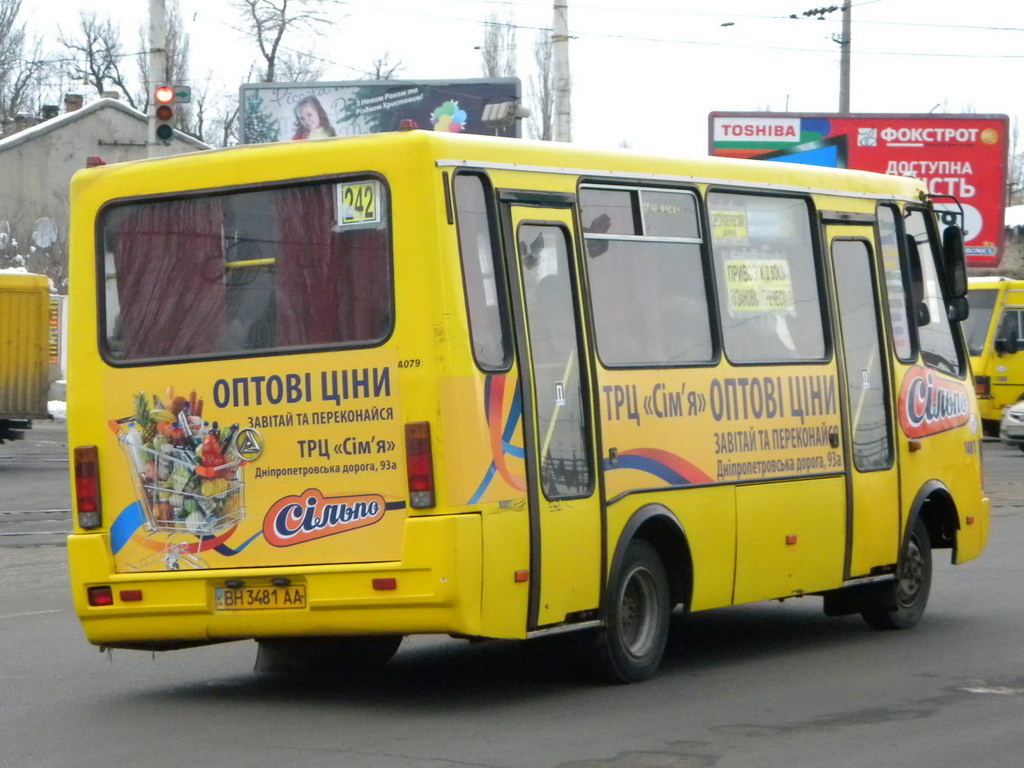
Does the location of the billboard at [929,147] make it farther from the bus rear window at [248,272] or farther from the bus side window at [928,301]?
the bus rear window at [248,272]

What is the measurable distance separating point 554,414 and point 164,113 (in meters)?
14.2

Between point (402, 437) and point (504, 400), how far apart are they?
19.9 inches

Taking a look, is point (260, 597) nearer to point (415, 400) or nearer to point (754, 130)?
point (415, 400)

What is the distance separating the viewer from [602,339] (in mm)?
9133

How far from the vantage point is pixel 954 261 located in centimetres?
1209

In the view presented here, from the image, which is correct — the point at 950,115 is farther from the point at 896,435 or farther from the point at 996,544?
the point at 896,435

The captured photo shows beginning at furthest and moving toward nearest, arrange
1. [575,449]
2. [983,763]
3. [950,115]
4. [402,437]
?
[950,115] → [575,449] → [402,437] → [983,763]

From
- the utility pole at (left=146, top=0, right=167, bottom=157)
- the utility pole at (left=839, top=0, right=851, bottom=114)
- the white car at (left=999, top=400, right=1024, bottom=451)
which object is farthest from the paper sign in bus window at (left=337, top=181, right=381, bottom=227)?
the utility pole at (left=839, top=0, right=851, bottom=114)

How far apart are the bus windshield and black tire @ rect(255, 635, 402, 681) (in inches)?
961

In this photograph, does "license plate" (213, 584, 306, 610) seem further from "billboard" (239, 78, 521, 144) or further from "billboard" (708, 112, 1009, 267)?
"billboard" (708, 112, 1009, 267)

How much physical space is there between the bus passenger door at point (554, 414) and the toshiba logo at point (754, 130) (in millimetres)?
31769

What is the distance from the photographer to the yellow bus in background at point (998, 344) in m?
32.5

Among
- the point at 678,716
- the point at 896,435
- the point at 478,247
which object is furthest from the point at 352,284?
the point at 896,435

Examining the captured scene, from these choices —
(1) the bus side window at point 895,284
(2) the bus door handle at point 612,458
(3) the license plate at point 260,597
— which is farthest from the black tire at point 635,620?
(1) the bus side window at point 895,284
